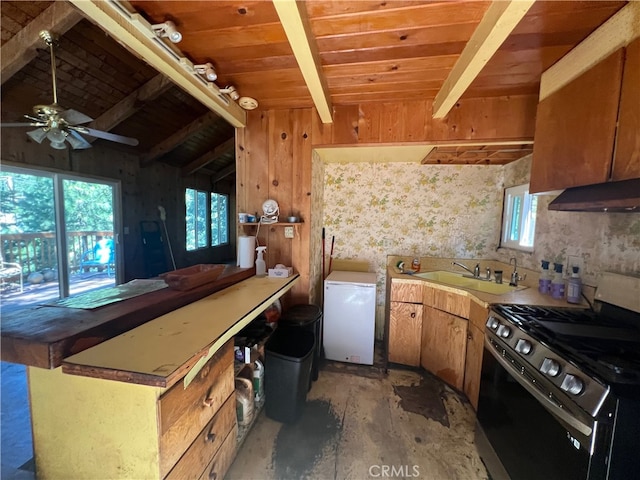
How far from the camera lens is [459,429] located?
5.57ft

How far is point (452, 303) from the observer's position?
2027 millimetres

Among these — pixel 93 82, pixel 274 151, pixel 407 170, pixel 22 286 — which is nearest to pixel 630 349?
pixel 407 170

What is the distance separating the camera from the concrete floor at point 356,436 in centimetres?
141

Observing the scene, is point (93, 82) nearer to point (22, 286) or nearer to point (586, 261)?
point (22, 286)

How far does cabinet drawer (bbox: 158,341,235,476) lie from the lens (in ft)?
2.92

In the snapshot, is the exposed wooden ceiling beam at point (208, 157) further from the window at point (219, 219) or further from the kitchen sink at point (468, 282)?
the kitchen sink at point (468, 282)

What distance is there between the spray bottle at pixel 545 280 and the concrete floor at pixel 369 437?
1.05 meters

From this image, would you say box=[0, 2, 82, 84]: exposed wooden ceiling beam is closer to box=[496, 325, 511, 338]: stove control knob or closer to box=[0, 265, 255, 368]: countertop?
box=[0, 265, 255, 368]: countertop

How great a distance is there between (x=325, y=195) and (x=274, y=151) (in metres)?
0.89

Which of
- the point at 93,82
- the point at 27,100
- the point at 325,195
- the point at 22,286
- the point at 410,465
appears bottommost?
the point at 410,465

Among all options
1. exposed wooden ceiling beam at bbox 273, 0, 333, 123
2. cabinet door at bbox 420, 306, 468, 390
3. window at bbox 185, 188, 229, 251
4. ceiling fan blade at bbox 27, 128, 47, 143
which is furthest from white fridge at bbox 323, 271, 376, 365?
window at bbox 185, 188, 229, 251

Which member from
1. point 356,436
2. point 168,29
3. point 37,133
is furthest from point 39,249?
point 356,436

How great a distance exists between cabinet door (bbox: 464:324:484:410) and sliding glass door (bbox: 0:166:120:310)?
4898mm

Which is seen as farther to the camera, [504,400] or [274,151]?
[274,151]
